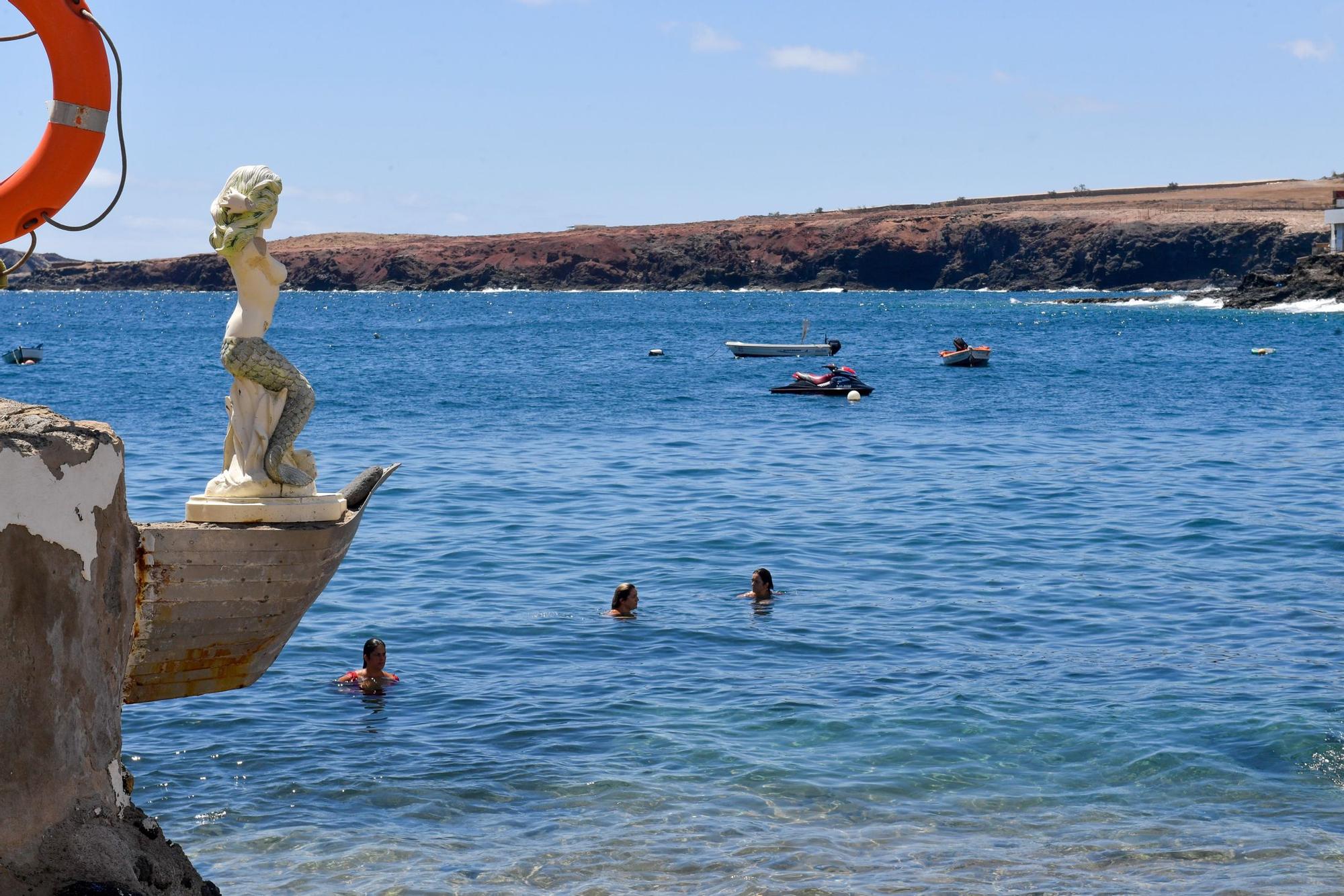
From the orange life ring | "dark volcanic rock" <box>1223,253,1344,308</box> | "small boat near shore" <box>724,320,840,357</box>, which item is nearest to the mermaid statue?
the orange life ring

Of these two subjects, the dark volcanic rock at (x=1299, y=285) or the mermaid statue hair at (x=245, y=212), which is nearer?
the mermaid statue hair at (x=245, y=212)

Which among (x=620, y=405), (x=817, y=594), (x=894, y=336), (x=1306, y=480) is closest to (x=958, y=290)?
(x=894, y=336)

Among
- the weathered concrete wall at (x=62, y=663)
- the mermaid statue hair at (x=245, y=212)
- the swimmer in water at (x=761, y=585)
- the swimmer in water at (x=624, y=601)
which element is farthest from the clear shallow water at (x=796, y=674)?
the mermaid statue hair at (x=245, y=212)

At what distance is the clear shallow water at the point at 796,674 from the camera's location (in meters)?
10.9

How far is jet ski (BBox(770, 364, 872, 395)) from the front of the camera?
49.9 m

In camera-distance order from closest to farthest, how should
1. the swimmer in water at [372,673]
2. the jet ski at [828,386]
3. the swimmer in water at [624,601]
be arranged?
the swimmer in water at [372,673] → the swimmer in water at [624,601] → the jet ski at [828,386]

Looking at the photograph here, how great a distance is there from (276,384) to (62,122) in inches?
79.1

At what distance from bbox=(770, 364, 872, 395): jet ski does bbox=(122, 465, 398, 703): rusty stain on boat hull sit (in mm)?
40811

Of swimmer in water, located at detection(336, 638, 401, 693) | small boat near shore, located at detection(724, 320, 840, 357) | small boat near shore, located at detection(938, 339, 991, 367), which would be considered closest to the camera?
swimmer in water, located at detection(336, 638, 401, 693)

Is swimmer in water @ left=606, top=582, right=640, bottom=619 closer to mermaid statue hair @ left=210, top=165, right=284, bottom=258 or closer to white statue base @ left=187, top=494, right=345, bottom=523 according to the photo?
white statue base @ left=187, top=494, right=345, bottom=523

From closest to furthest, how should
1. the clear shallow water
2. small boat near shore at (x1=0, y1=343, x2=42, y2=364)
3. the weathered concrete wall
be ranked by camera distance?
the weathered concrete wall < the clear shallow water < small boat near shore at (x1=0, y1=343, x2=42, y2=364)

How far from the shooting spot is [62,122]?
863 cm

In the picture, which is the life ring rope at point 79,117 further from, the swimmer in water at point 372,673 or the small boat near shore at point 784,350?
the small boat near shore at point 784,350

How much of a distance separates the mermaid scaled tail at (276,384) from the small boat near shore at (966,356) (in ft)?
187
